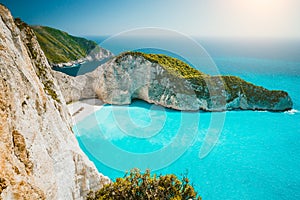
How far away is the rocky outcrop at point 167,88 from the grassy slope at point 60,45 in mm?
50444

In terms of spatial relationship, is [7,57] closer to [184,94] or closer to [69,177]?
[69,177]

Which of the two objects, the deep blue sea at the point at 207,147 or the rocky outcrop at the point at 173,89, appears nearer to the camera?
the deep blue sea at the point at 207,147

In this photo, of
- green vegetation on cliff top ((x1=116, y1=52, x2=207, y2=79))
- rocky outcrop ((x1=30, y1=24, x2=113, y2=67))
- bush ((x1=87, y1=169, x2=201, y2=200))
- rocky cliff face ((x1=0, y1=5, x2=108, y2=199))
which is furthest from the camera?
rocky outcrop ((x1=30, y1=24, x2=113, y2=67))

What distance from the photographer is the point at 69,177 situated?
32.9 feet

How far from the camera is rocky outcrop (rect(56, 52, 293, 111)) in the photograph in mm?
30516

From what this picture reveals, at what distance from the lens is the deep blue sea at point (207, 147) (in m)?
16.0

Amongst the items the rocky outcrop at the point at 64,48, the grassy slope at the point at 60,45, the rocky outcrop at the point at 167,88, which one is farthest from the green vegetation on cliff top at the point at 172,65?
the grassy slope at the point at 60,45

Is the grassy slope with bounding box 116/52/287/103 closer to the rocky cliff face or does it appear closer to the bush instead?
the bush

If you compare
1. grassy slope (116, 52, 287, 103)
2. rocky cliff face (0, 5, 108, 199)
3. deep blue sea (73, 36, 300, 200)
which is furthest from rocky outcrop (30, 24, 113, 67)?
rocky cliff face (0, 5, 108, 199)

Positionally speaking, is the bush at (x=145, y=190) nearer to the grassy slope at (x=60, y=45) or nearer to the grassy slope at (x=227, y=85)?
the grassy slope at (x=227, y=85)

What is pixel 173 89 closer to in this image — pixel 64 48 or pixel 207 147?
pixel 207 147

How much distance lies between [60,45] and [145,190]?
9006 centimetres

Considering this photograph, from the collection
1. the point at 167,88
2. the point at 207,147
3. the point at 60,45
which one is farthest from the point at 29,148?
the point at 60,45

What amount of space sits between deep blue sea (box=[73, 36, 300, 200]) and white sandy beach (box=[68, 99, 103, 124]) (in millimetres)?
996
